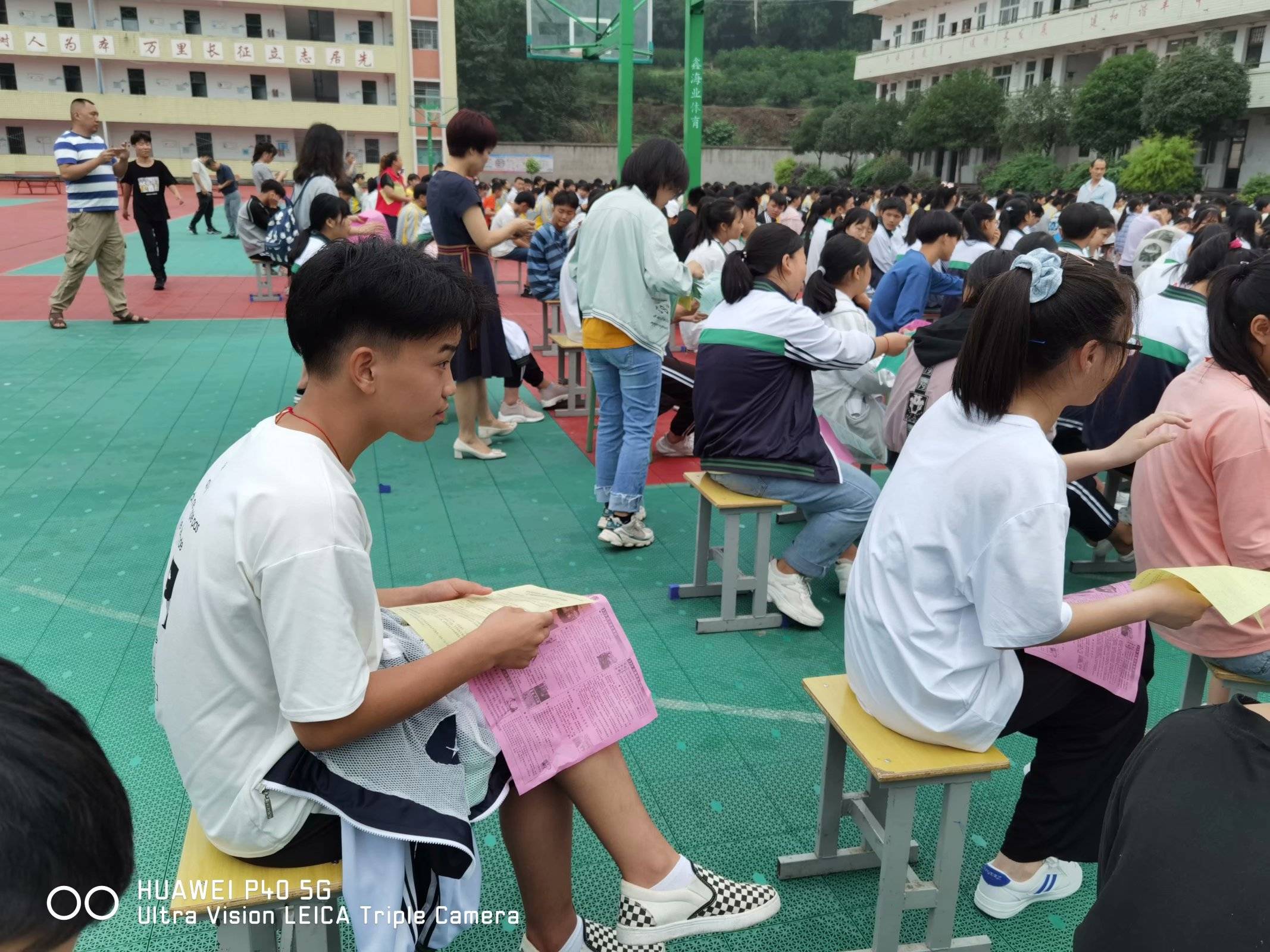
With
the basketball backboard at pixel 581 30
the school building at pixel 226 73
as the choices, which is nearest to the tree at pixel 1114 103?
the school building at pixel 226 73

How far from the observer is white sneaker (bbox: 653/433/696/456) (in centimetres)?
545

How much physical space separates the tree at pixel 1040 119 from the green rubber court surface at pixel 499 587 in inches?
1238

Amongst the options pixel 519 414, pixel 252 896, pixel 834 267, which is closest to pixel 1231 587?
pixel 252 896

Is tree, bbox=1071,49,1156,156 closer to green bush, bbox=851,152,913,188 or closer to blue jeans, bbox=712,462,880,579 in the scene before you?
green bush, bbox=851,152,913,188

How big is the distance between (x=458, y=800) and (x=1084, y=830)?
1368 millimetres

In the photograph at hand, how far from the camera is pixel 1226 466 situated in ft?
7.18

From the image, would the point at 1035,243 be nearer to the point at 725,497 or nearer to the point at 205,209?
the point at 725,497

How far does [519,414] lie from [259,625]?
4.80 metres

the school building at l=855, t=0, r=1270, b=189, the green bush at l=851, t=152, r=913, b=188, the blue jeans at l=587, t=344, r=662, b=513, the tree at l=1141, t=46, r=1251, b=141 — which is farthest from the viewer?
the green bush at l=851, t=152, r=913, b=188

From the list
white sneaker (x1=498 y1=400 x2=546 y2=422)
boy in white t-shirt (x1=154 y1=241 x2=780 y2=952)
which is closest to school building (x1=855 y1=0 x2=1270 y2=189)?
white sneaker (x1=498 y1=400 x2=546 y2=422)

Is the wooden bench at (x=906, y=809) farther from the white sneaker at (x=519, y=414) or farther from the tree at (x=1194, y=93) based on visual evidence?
the tree at (x=1194, y=93)

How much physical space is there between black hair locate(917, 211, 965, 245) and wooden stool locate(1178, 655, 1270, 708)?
3.30 m

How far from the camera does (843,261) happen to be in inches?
150

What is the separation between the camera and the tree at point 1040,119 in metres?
31.8
